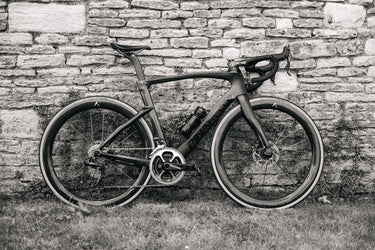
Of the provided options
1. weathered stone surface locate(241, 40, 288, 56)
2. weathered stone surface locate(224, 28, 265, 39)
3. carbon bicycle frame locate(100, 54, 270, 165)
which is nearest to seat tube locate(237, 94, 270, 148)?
carbon bicycle frame locate(100, 54, 270, 165)

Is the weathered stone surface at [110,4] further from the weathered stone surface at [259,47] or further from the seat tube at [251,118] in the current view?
the seat tube at [251,118]

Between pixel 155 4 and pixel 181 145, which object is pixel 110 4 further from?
pixel 181 145

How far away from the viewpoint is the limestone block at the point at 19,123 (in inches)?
174

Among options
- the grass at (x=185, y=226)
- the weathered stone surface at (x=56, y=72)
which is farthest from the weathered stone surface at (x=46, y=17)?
the grass at (x=185, y=226)

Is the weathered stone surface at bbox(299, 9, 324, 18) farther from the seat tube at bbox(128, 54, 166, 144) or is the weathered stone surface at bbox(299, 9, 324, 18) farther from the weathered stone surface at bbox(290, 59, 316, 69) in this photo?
the seat tube at bbox(128, 54, 166, 144)

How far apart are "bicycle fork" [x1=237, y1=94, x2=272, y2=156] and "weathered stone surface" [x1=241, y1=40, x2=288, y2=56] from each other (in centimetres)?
59

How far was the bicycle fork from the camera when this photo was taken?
157 inches

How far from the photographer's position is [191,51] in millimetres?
4441

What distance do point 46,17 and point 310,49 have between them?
254cm

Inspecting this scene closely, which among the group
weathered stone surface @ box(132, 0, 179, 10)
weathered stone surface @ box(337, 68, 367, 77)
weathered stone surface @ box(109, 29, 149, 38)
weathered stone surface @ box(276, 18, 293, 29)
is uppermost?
weathered stone surface @ box(132, 0, 179, 10)

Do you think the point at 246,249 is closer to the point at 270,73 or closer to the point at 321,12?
the point at 270,73

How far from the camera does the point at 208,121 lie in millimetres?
4078

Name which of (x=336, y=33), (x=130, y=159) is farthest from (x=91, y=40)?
(x=336, y=33)

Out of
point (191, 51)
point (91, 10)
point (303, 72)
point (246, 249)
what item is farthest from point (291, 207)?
point (91, 10)
